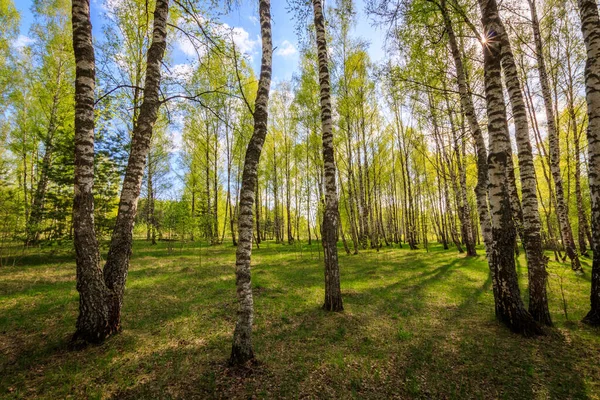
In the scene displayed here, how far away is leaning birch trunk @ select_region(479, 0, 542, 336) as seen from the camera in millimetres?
5016

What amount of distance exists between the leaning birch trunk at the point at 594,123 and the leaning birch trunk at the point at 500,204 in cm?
151

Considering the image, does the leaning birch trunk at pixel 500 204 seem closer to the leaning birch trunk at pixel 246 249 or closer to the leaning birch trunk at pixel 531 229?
the leaning birch trunk at pixel 531 229

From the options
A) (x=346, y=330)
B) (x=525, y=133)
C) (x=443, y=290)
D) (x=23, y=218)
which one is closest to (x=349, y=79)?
(x=525, y=133)

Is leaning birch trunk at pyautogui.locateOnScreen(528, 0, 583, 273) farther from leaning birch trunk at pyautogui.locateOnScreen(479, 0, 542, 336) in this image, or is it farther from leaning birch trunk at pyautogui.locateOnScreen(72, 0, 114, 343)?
leaning birch trunk at pyautogui.locateOnScreen(72, 0, 114, 343)

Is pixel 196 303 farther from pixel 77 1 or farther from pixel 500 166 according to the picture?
pixel 500 166

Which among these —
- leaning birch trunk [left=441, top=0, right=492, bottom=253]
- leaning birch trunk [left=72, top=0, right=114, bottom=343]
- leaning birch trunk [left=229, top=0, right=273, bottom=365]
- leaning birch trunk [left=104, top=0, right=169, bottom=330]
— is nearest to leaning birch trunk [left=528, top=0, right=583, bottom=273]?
leaning birch trunk [left=441, top=0, right=492, bottom=253]

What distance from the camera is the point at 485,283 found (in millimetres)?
9312

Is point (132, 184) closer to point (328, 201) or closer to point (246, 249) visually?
point (246, 249)

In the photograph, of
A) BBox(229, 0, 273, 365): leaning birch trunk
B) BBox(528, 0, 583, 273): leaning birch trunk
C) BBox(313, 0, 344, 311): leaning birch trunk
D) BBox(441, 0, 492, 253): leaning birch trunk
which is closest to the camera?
BBox(229, 0, 273, 365): leaning birch trunk

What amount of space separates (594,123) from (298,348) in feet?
25.4

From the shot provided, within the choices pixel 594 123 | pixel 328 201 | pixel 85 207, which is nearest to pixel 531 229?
pixel 594 123

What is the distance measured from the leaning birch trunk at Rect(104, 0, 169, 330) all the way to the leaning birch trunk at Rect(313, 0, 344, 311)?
12.7 feet

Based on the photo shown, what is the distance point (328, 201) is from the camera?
660 cm

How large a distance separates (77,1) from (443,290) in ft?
40.5
